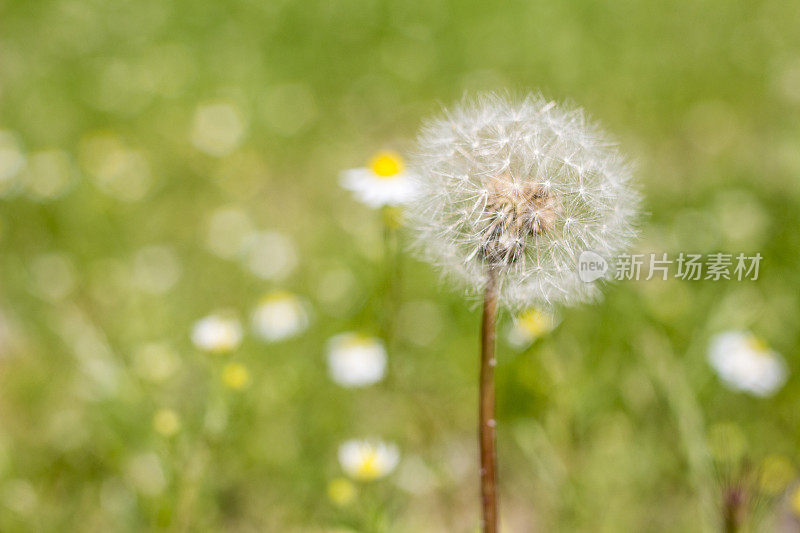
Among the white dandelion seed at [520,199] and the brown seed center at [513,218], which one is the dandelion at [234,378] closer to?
the white dandelion seed at [520,199]

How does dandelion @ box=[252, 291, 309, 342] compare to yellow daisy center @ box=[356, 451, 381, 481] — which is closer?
yellow daisy center @ box=[356, 451, 381, 481]

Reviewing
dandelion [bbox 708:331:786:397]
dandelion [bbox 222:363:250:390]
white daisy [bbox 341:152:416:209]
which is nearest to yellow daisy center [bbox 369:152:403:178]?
white daisy [bbox 341:152:416:209]

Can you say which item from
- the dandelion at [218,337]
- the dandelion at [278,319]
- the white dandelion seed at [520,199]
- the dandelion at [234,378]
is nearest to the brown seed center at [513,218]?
the white dandelion seed at [520,199]

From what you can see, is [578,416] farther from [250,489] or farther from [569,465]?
[250,489]

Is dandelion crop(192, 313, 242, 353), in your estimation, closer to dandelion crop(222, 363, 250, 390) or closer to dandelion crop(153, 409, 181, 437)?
dandelion crop(222, 363, 250, 390)

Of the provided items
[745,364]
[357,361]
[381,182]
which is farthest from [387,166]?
[745,364]

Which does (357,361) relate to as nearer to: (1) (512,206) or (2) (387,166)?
(2) (387,166)

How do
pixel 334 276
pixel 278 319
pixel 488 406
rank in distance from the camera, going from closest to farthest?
pixel 488 406 → pixel 278 319 → pixel 334 276
